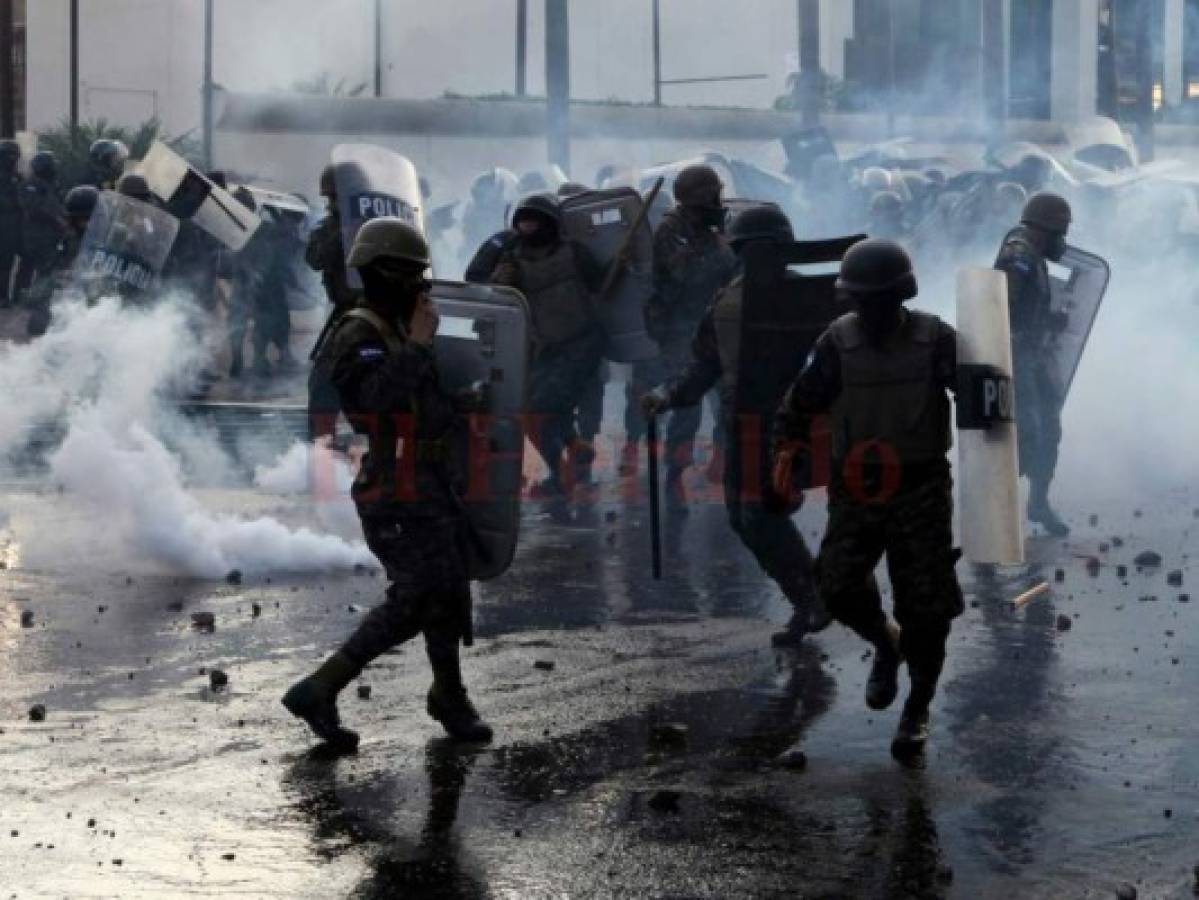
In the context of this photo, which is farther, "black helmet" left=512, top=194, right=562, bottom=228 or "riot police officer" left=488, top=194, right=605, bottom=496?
"riot police officer" left=488, top=194, right=605, bottom=496

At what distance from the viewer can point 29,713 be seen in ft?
23.7

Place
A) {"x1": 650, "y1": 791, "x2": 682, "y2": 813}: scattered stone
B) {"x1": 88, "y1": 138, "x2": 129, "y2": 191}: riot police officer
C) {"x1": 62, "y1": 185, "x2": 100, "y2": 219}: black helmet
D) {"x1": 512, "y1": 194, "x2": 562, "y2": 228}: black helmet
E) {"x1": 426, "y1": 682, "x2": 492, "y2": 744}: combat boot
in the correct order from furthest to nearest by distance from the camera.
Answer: {"x1": 88, "y1": 138, "x2": 129, "y2": 191}: riot police officer, {"x1": 62, "y1": 185, "x2": 100, "y2": 219}: black helmet, {"x1": 512, "y1": 194, "x2": 562, "y2": 228}: black helmet, {"x1": 426, "y1": 682, "x2": 492, "y2": 744}: combat boot, {"x1": 650, "y1": 791, "x2": 682, "y2": 813}: scattered stone

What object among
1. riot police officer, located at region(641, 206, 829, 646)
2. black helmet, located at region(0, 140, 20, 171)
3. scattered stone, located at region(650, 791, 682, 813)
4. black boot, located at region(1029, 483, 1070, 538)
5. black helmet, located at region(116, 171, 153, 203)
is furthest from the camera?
black helmet, located at region(0, 140, 20, 171)

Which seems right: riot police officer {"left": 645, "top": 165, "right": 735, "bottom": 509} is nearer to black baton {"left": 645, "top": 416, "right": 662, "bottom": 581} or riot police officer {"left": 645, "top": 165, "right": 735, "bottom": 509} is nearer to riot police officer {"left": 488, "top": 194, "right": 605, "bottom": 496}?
riot police officer {"left": 488, "top": 194, "right": 605, "bottom": 496}

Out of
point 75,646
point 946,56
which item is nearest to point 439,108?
point 946,56

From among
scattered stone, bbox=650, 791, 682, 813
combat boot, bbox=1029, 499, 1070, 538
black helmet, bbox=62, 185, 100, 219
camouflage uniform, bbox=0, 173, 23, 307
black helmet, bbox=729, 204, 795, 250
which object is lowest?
scattered stone, bbox=650, 791, 682, 813

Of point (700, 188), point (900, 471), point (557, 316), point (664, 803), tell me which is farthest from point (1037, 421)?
point (664, 803)

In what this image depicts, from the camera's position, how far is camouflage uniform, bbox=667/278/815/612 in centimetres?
859

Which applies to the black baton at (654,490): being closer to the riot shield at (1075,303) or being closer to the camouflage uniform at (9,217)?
the riot shield at (1075,303)

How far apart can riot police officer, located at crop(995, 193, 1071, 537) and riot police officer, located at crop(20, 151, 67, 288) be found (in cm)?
1410

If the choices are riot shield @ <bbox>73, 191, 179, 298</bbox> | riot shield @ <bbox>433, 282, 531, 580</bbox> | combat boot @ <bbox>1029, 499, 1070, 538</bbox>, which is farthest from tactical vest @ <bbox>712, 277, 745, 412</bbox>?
riot shield @ <bbox>73, 191, 179, 298</bbox>

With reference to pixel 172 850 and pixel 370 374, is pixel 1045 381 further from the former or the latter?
pixel 172 850

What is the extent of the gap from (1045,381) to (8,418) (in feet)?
23.6

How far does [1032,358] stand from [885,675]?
485 cm
